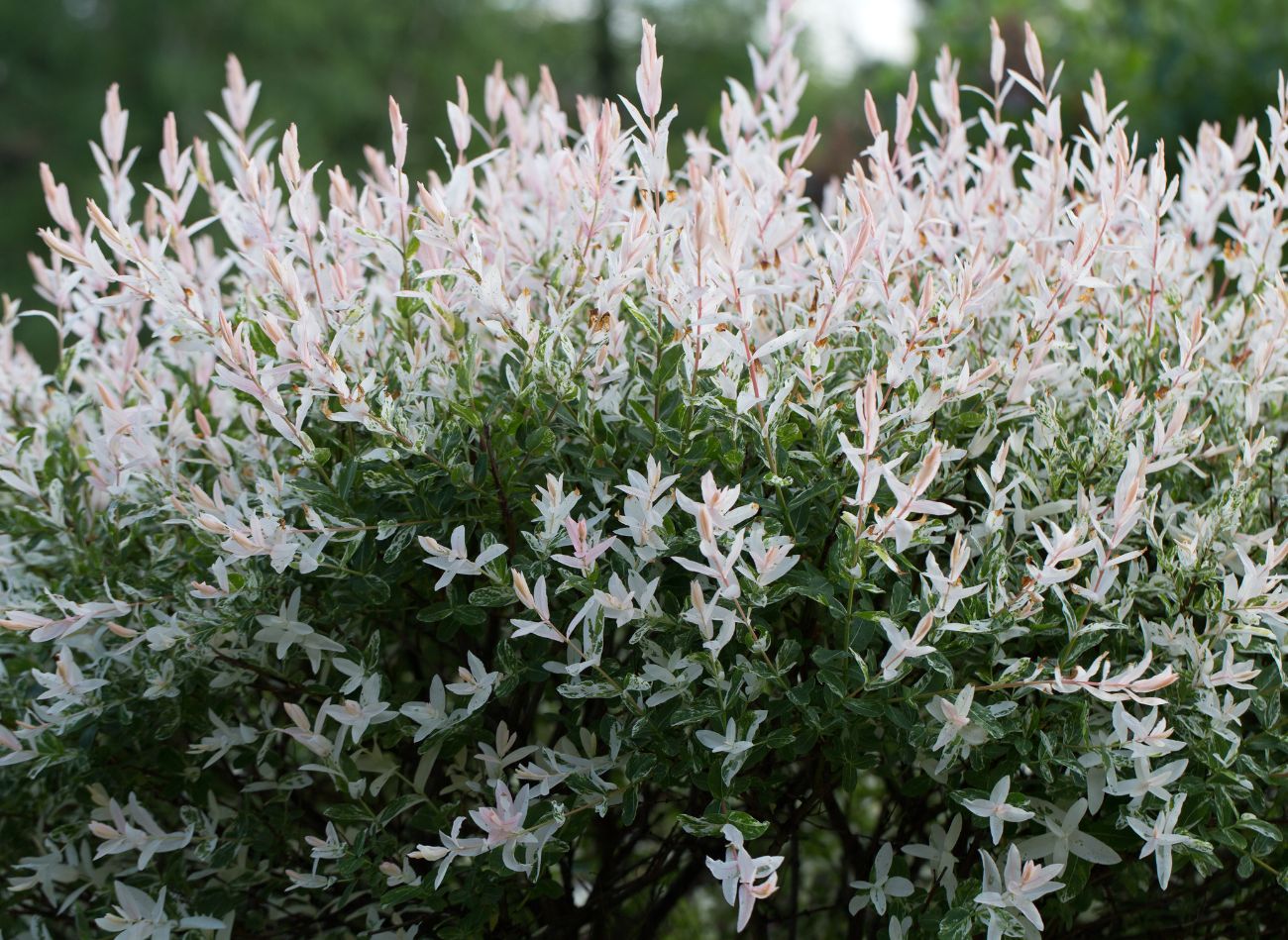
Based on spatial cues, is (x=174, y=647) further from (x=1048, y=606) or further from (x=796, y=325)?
(x=1048, y=606)

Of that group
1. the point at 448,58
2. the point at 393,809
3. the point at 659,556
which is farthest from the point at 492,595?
the point at 448,58

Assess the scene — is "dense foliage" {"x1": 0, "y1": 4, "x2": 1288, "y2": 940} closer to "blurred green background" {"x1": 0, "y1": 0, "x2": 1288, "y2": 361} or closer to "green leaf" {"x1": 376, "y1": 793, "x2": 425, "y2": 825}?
"green leaf" {"x1": 376, "y1": 793, "x2": 425, "y2": 825}

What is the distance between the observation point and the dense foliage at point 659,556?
5.68 ft

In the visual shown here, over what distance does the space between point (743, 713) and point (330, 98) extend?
19.5m

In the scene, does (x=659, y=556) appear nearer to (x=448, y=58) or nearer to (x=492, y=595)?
(x=492, y=595)

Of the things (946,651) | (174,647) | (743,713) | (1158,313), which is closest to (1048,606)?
(946,651)

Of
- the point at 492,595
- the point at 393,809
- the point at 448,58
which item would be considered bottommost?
the point at 393,809

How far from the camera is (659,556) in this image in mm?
1854

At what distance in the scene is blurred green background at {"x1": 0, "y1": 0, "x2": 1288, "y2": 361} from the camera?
775cm

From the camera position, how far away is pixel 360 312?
6.20 ft

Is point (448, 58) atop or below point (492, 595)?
atop

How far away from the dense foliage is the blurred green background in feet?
17.5

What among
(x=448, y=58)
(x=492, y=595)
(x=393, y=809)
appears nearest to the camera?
(x=492, y=595)

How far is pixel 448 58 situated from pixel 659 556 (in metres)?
21.9
